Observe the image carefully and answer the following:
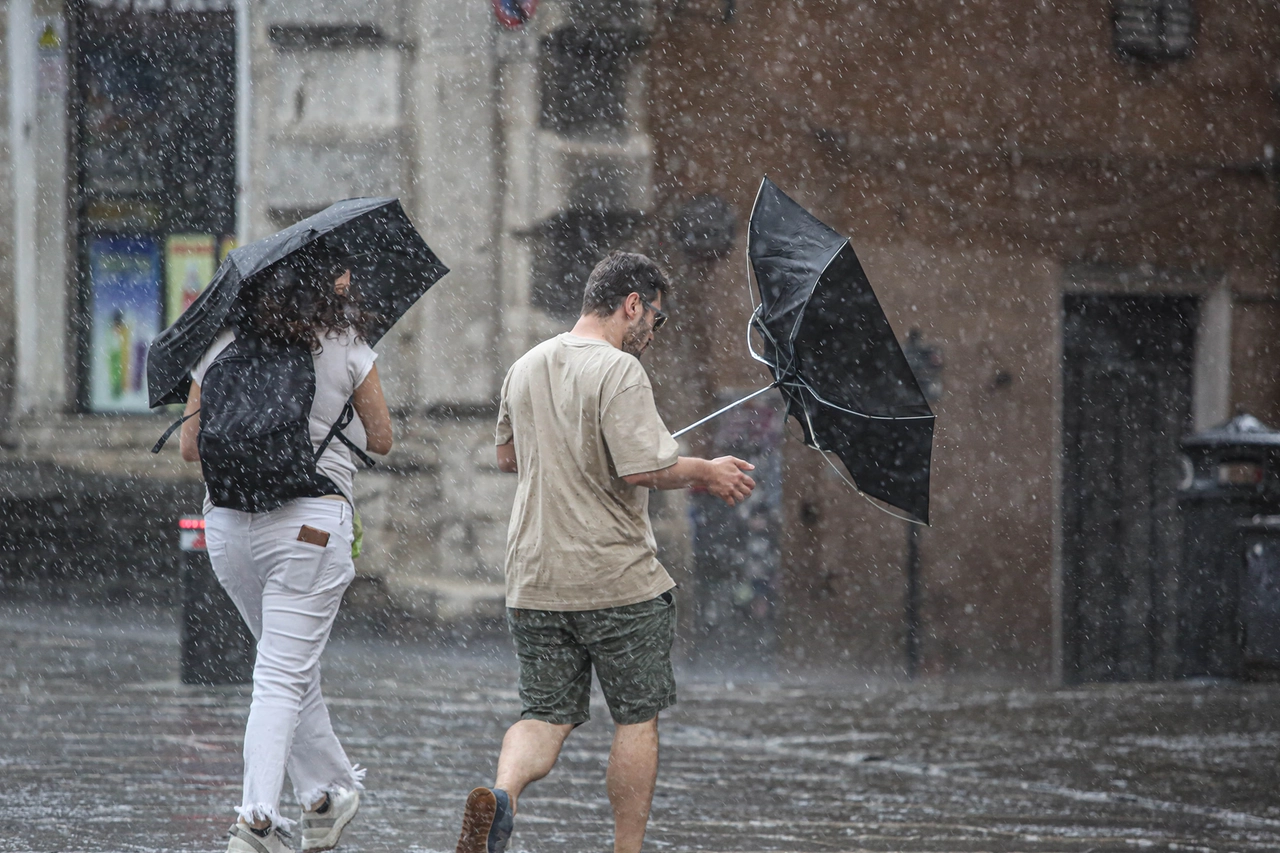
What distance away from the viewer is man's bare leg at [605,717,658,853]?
4773mm

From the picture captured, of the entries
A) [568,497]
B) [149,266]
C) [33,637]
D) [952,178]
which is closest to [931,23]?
[952,178]

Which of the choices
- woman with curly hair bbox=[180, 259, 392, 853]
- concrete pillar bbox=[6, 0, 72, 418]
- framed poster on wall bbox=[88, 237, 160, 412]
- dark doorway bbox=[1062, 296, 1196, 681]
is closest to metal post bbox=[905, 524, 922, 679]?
dark doorway bbox=[1062, 296, 1196, 681]

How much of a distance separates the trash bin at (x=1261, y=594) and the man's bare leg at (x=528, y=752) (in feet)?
23.6

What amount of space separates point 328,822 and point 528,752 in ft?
2.13

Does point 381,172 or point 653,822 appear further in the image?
point 381,172

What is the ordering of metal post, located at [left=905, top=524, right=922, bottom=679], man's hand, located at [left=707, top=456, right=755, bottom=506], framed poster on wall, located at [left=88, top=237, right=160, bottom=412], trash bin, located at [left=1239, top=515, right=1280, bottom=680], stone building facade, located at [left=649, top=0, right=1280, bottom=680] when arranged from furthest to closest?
framed poster on wall, located at [left=88, top=237, right=160, bottom=412], metal post, located at [left=905, top=524, right=922, bottom=679], stone building facade, located at [left=649, top=0, right=1280, bottom=680], trash bin, located at [left=1239, top=515, right=1280, bottom=680], man's hand, located at [left=707, top=456, right=755, bottom=506]

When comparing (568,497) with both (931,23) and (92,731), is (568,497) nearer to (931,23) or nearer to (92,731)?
(92,731)

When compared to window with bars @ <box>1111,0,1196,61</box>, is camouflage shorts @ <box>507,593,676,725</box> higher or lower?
lower

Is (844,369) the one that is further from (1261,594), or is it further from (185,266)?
(185,266)

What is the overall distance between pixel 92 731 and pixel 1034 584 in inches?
329

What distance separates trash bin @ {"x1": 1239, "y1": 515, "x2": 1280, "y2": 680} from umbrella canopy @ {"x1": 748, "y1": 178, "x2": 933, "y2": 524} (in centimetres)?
→ 643

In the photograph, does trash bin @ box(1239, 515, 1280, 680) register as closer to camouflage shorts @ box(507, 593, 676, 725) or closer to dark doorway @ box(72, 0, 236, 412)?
camouflage shorts @ box(507, 593, 676, 725)

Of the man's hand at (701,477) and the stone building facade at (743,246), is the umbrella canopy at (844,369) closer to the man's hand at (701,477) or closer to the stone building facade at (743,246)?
the man's hand at (701,477)

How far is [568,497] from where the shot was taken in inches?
188
